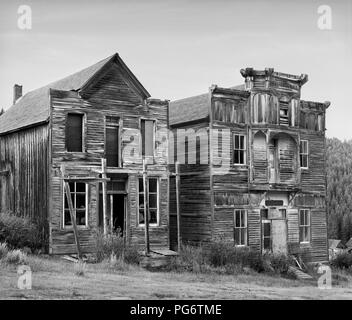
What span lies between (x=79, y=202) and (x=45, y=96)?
250 inches

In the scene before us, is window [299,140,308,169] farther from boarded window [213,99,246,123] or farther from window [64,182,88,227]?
window [64,182,88,227]

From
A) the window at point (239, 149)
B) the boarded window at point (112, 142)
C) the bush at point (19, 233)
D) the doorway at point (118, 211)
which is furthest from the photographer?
the window at point (239, 149)

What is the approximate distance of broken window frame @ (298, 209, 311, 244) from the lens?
106 feet

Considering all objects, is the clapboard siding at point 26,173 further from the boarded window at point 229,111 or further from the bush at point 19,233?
the boarded window at point 229,111

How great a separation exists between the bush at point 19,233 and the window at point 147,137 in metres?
6.14

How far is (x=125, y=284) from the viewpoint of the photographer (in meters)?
17.9

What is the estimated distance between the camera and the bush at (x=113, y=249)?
76.3 feet

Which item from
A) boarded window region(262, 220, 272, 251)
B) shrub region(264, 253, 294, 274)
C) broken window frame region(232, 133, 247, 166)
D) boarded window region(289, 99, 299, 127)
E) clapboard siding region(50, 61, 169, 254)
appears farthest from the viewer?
boarded window region(289, 99, 299, 127)

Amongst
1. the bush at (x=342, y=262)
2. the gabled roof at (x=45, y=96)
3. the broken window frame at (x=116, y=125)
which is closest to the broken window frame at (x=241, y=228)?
the broken window frame at (x=116, y=125)

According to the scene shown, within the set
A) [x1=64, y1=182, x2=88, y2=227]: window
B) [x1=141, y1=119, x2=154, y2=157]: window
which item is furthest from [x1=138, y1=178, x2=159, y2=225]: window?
[x1=64, y1=182, x2=88, y2=227]: window

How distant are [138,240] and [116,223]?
1.26 m

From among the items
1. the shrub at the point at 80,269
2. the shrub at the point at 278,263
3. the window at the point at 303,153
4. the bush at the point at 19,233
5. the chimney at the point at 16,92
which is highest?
the chimney at the point at 16,92

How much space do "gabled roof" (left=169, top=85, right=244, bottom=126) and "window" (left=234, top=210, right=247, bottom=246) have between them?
517cm
